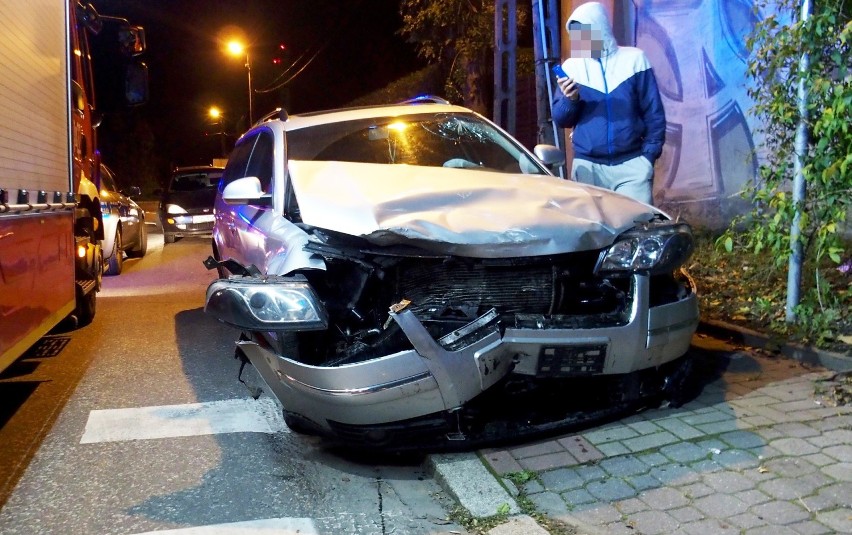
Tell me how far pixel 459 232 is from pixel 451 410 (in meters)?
0.86

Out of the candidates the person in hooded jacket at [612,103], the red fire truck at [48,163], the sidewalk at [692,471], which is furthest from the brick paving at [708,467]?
the red fire truck at [48,163]

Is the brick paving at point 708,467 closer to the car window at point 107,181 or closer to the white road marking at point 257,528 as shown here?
the white road marking at point 257,528

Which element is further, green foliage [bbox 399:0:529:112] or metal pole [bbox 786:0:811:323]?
green foliage [bbox 399:0:529:112]

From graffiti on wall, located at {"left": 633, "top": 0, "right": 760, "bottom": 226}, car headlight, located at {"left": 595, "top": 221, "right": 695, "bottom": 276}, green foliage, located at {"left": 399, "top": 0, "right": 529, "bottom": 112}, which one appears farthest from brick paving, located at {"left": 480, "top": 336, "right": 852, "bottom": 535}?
green foliage, located at {"left": 399, "top": 0, "right": 529, "bottom": 112}

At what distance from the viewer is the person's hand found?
5367 millimetres

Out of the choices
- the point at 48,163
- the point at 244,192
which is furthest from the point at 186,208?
Result: the point at 244,192

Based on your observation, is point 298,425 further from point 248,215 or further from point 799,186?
point 799,186

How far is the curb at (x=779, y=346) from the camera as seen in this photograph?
4555mm

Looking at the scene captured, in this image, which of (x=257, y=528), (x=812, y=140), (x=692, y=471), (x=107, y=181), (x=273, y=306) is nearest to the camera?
(x=257, y=528)

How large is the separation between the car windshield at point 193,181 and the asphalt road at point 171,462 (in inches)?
396

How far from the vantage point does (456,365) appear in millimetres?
3459

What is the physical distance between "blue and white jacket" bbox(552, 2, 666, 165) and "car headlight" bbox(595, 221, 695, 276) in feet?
5.61

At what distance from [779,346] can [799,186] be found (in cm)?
108

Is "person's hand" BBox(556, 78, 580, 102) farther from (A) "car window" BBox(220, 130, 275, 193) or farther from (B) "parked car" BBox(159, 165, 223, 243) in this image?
(B) "parked car" BBox(159, 165, 223, 243)
